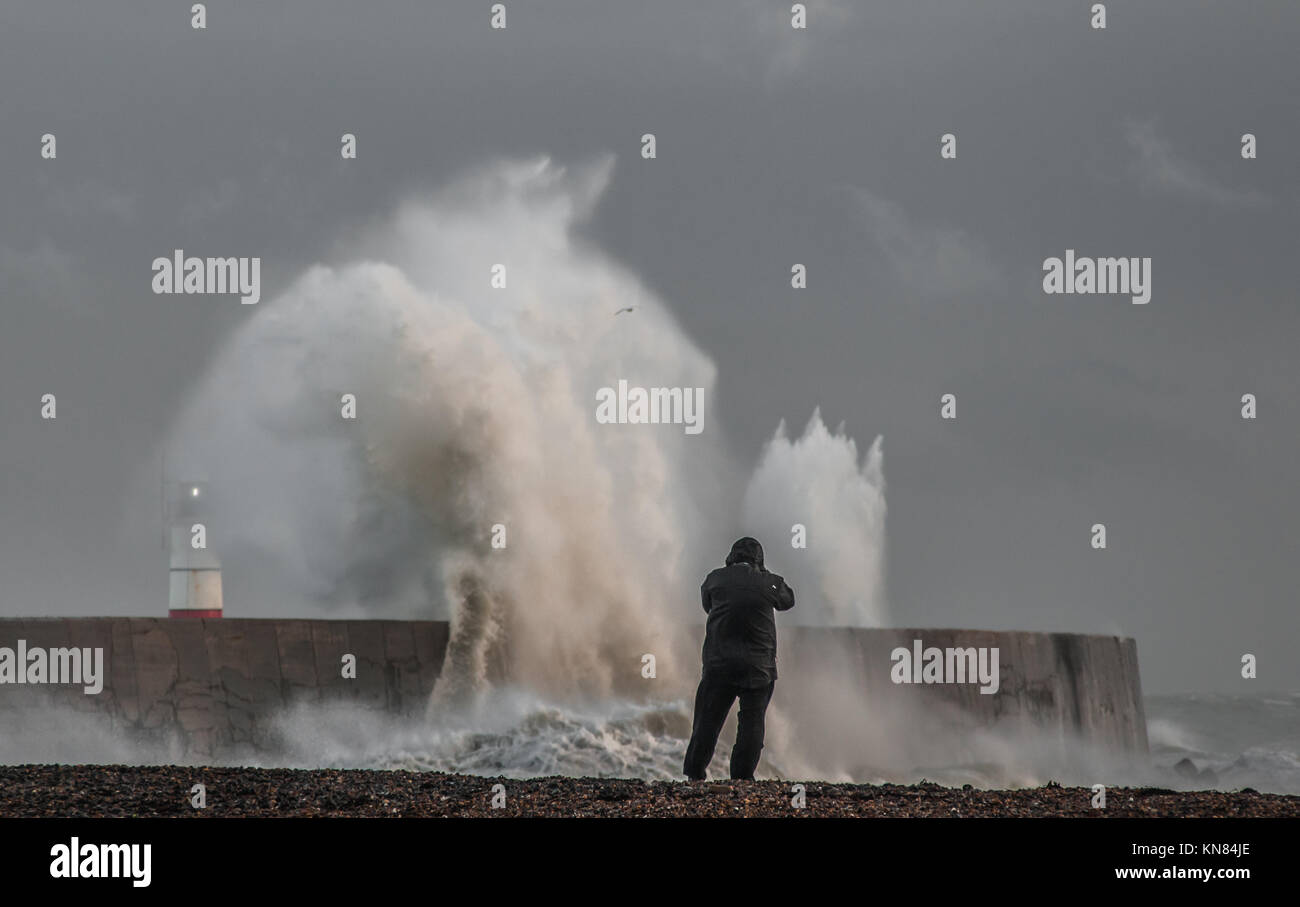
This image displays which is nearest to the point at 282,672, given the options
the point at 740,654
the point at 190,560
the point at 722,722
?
the point at 722,722

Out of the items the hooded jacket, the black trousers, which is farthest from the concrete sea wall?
the hooded jacket

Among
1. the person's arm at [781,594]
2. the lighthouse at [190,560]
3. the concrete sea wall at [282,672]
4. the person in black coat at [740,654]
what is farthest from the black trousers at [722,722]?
the lighthouse at [190,560]

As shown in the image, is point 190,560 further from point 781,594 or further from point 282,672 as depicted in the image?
point 781,594

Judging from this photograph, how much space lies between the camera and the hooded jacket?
11453 millimetres

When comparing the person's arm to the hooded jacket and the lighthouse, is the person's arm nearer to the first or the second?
the hooded jacket

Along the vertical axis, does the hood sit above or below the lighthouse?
below

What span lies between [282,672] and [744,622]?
5748 mm

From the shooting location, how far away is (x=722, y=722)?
11539 mm

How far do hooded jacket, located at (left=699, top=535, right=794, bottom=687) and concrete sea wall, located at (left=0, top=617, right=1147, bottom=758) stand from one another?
536cm

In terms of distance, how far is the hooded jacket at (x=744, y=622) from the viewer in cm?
1145

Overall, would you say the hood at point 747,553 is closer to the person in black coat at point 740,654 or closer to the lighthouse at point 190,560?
the person in black coat at point 740,654

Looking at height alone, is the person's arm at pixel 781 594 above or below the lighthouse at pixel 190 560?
below

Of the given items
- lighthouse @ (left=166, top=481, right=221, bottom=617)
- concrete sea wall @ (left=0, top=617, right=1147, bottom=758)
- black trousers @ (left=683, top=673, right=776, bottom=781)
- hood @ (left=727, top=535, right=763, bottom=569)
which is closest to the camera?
black trousers @ (left=683, top=673, right=776, bottom=781)
